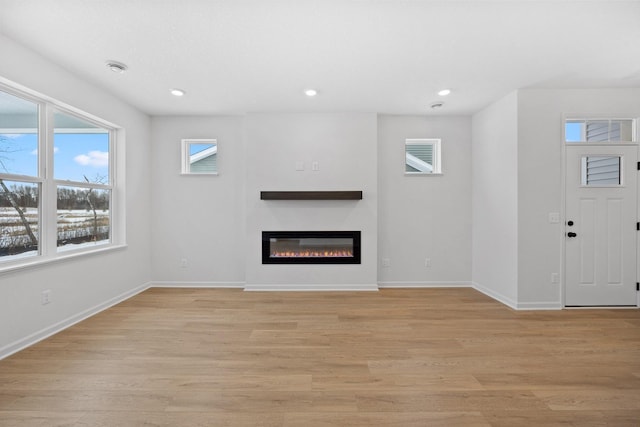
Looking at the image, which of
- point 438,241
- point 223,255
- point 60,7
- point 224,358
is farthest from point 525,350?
point 60,7

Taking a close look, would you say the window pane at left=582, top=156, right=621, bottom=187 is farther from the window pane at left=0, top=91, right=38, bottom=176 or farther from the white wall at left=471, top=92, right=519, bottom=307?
the window pane at left=0, top=91, right=38, bottom=176

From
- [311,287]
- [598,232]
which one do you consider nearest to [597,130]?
[598,232]

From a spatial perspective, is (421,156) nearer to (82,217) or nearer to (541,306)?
(541,306)

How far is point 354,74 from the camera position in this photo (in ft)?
9.83

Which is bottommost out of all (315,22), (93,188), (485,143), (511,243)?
(511,243)

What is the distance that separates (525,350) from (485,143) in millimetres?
2780

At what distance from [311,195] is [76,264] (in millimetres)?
2771

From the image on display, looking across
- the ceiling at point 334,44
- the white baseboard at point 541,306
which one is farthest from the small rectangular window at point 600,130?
the white baseboard at point 541,306

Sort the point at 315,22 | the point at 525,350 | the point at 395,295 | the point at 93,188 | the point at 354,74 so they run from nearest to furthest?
the point at 315,22
the point at 525,350
the point at 354,74
the point at 93,188
the point at 395,295

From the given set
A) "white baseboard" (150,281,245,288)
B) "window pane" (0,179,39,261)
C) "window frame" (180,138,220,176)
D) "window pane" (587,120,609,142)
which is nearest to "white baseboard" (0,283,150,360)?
"white baseboard" (150,281,245,288)

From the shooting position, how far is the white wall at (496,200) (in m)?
3.53

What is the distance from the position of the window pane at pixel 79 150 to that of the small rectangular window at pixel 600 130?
568 centimetres

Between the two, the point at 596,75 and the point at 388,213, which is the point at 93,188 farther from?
the point at 596,75

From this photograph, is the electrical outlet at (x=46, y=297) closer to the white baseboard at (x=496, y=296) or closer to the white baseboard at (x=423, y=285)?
the white baseboard at (x=423, y=285)
